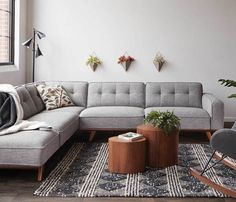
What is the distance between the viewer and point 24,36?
5.18 m

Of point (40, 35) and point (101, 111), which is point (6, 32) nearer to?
point (40, 35)

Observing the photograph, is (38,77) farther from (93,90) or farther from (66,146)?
(66,146)

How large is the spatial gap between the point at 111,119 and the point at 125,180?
1.38 metres

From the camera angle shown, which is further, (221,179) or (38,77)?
(38,77)

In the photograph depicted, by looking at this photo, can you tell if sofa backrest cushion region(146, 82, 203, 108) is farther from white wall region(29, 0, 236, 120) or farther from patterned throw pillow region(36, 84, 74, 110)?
patterned throw pillow region(36, 84, 74, 110)

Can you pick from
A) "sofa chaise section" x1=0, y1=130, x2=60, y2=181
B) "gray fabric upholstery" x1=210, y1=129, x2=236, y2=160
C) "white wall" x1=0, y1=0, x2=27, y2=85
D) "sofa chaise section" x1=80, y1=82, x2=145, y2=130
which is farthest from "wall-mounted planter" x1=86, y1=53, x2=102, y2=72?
"gray fabric upholstery" x1=210, y1=129, x2=236, y2=160

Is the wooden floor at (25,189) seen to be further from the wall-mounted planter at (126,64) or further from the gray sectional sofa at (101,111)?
the wall-mounted planter at (126,64)

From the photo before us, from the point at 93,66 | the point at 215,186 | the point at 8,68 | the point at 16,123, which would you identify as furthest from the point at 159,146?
the point at 8,68

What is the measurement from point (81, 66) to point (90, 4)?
990 millimetres

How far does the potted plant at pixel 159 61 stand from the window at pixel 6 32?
224 centimetres

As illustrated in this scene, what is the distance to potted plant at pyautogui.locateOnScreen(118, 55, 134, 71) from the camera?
5.15 m

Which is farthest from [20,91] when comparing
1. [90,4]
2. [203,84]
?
[203,84]

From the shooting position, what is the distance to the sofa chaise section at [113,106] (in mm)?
4152

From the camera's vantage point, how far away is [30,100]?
160 inches
